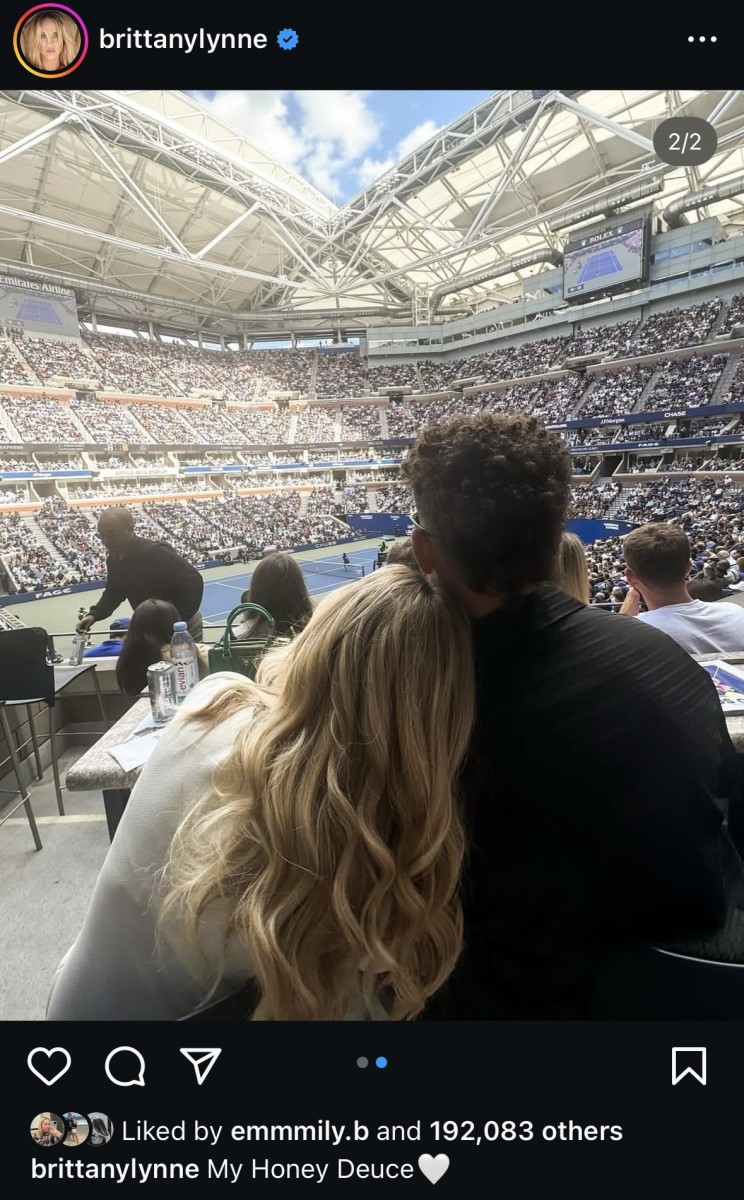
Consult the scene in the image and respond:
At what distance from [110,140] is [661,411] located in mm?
9980

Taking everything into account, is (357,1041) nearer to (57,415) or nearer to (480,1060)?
(480,1060)

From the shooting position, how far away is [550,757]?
0.39 m

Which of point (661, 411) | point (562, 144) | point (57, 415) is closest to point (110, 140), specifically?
point (57, 415)

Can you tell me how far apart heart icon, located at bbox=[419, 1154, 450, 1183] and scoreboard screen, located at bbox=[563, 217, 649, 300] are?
241 inches

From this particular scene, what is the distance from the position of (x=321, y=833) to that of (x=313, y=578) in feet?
27.8

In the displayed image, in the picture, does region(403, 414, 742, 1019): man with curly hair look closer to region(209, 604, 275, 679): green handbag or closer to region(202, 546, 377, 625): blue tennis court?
region(209, 604, 275, 679): green handbag

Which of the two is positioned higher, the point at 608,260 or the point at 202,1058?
the point at 608,260

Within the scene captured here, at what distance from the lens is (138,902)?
1.37 ft
